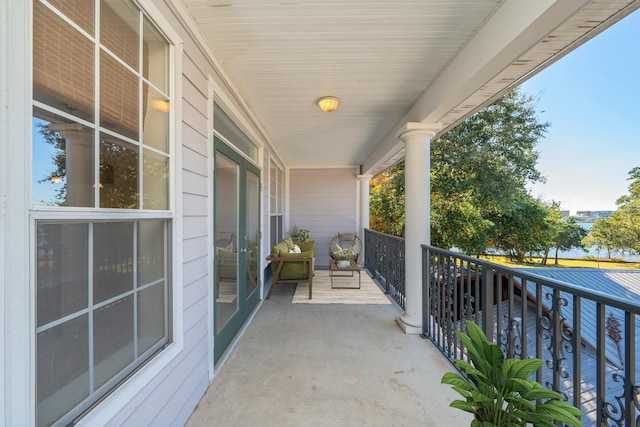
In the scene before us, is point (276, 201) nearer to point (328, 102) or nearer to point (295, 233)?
point (295, 233)

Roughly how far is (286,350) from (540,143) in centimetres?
936

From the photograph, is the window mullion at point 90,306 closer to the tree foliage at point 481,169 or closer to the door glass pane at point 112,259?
the door glass pane at point 112,259

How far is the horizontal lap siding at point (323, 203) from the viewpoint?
678 cm

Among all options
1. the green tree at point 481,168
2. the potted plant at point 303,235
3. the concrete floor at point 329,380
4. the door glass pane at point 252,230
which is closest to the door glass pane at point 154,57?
the door glass pane at point 252,230

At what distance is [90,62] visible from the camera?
3.39 ft

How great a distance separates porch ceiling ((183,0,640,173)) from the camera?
151 cm

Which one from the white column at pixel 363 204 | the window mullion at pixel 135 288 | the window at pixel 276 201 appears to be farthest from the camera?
the white column at pixel 363 204

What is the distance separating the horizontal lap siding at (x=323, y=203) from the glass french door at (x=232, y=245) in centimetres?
323

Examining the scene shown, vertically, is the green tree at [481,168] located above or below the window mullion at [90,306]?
above

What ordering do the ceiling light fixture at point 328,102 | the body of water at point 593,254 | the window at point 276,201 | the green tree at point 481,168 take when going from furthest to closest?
the body of water at point 593,254 < the green tree at point 481,168 < the window at point 276,201 < the ceiling light fixture at point 328,102

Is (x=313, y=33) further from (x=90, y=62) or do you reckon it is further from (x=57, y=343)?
(x=57, y=343)

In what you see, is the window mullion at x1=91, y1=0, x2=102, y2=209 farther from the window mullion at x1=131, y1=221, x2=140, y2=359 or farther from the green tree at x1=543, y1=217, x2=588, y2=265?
the green tree at x1=543, y1=217, x2=588, y2=265

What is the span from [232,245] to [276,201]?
288cm

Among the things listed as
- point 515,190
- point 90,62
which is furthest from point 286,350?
point 515,190
